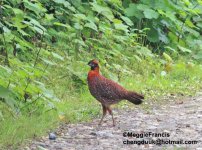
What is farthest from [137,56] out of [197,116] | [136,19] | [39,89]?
[39,89]

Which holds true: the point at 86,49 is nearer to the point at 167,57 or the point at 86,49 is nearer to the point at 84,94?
the point at 167,57

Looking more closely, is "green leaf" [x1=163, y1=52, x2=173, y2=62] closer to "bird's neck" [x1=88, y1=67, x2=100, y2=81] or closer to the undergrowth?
the undergrowth

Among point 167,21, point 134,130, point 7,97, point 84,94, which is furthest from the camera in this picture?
point 167,21

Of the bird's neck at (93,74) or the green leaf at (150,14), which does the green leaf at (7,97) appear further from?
the green leaf at (150,14)

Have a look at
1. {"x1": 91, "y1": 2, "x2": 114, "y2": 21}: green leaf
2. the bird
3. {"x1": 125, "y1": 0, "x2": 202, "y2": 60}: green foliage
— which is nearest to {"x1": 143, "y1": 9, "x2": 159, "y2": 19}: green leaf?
{"x1": 125, "y1": 0, "x2": 202, "y2": 60}: green foliage

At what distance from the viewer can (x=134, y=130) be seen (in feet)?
23.5

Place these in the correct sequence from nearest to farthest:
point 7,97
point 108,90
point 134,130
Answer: point 7,97, point 134,130, point 108,90

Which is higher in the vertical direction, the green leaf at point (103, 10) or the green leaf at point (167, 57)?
the green leaf at point (103, 10)

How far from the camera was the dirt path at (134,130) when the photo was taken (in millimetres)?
6492

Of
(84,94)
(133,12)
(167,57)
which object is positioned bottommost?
(167,57)

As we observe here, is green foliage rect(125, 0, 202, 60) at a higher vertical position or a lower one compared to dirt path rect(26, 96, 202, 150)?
lower

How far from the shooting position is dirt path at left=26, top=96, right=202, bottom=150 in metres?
6.49

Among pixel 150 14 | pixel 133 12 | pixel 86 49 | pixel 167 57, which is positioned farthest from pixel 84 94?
pixel 133 12

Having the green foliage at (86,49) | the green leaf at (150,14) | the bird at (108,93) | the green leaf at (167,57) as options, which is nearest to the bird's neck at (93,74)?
the bird at (108,93)
